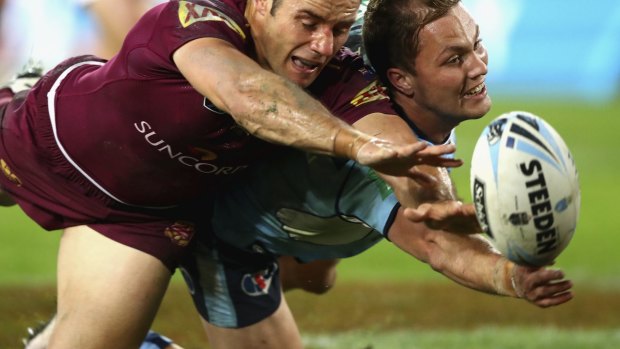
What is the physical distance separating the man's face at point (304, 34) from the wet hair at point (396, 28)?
34cm

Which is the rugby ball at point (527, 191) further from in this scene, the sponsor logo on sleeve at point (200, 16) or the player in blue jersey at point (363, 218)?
the sponsor logo on sleeve at point (200, 16)

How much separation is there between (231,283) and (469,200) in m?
8.16

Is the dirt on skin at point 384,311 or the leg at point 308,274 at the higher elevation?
the leg at point 308,274

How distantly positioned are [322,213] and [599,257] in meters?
7.13

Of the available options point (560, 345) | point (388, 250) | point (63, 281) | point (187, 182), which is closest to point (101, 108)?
point (187, 182)

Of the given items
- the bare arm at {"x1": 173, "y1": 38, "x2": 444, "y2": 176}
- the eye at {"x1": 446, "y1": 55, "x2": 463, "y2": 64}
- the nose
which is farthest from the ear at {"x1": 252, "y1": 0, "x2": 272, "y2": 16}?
the eye at {"x1": 446, "y1": 55, "x2": 463, "y2": 64}

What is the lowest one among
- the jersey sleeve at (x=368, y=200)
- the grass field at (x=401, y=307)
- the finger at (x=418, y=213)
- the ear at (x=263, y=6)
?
the grass field at (x=401, y=307)

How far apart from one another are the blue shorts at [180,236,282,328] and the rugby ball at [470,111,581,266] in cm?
201

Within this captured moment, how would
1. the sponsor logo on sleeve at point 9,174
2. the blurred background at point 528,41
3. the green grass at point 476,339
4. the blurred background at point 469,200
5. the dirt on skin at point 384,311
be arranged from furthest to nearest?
the blurred background at point 528,41, the blurred background at point 469,200, the dirt on skin at point 384,311, the green grass at point 476,339, the sponsor logo on sleeve at point 9,174

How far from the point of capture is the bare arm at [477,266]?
12.1ft

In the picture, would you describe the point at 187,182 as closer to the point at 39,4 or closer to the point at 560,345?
the point at 560,345

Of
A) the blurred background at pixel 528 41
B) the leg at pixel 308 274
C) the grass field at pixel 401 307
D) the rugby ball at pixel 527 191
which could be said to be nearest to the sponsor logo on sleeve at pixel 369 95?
the rugby ball at pixel 527 191

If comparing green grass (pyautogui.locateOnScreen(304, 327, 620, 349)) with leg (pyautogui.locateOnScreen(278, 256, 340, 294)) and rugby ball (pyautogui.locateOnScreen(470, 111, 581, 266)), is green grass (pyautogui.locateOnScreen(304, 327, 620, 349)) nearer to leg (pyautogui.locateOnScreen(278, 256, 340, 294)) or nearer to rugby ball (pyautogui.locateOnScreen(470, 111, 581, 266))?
leg (pyautogui.locateOnScreen(278, 256, 340, 294))

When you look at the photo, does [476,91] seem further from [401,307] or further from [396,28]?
[401,307]
